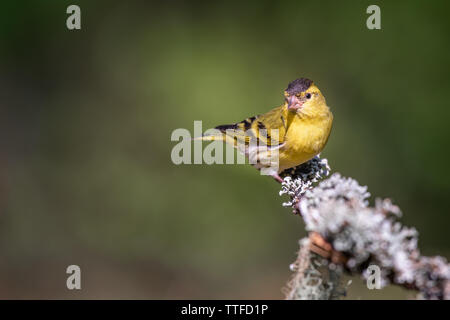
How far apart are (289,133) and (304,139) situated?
0.23 metres

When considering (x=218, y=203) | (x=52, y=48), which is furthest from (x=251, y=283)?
(x=52, y=48)

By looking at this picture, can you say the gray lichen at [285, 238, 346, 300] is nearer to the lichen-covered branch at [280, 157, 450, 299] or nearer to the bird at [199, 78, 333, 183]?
the lichen-covered branch at [280, 157, 450, 299]

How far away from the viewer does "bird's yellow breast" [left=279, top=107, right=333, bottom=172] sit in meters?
3.55

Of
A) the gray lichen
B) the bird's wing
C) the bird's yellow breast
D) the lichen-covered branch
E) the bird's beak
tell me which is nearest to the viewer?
the lichen-covered branch

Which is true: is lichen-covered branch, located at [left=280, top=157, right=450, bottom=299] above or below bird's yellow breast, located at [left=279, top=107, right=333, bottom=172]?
below

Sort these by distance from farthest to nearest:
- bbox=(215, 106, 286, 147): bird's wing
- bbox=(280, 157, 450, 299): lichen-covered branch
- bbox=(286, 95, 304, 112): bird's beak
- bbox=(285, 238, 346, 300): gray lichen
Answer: bbox=(215, 106, 286, 147): bird's wing, bbox=(286, 95, 304, 112): bird's beak, bbox=(285, 238, 346, 300): gray lichen, bbox=(280, 157, 450, 299): lichen-covered branch

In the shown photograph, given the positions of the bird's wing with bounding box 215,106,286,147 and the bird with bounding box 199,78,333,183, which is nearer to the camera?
the bird with bounding box 199,78,333,183

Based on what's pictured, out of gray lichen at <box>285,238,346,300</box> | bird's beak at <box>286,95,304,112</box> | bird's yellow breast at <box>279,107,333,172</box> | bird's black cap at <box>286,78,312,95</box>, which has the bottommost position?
gray lichen at <box>285,238,346,300</box>

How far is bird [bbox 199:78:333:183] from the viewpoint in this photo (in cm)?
362

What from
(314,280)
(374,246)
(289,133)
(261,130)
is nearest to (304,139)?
(289,133)

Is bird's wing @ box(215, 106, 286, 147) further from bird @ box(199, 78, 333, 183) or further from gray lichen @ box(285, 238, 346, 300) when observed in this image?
gray lichen @ box(285, 238, 346, 300)

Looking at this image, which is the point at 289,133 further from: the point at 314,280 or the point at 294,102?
the point at 314,280

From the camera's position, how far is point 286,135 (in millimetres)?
3859

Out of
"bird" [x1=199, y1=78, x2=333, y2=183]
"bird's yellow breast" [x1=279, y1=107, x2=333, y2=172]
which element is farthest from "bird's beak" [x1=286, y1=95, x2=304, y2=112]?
"bird's yellow breast" [x1=279, y1=107, x2=333, y2=172]
